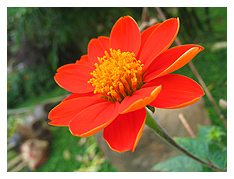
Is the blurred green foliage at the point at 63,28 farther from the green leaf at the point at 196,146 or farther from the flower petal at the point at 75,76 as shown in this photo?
the green leaf at the point at 196,146

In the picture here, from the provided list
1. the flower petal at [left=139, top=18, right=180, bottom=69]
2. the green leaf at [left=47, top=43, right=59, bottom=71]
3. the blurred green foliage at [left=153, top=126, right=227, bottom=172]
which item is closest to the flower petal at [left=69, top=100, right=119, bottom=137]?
the flower petal at [left=139, top=18, right=180, bottom=69]

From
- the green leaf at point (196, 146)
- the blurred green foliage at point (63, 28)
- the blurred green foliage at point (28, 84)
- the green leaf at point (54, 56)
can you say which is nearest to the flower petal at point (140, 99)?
the green leaf at point (196, 146)

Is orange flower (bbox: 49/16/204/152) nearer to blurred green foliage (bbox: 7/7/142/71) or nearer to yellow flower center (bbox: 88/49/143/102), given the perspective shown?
yellow flower center (bbox: 88/49/143/102)

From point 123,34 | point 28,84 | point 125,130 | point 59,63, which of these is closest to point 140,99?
point 125,130

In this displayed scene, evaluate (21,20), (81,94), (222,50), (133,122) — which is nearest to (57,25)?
(21,20)

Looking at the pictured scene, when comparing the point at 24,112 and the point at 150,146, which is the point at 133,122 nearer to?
the point at 150,146

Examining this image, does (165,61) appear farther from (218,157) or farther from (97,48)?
(218,157)
